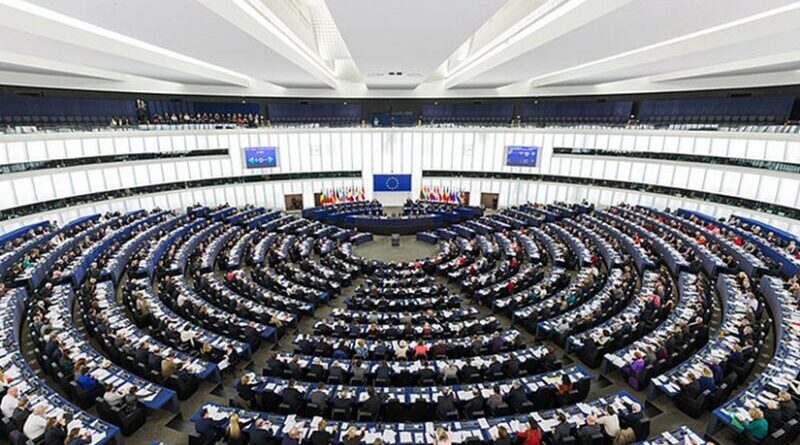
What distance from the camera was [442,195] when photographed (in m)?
36.3

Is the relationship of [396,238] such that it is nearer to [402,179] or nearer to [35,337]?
[402,179]

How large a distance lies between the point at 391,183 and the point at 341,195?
4.91 m

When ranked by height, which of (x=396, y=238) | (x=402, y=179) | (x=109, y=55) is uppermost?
(x=109, y=55)

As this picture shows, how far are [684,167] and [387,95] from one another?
82.3 feet

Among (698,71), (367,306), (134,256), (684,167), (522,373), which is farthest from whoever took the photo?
(684,167)

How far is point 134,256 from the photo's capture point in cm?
1925

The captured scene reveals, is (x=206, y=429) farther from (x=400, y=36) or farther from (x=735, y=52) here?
(x=735, y=52)

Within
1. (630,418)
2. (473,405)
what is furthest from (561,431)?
(473,405)

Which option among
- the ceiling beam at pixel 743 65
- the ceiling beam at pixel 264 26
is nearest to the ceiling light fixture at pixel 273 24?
the ceiling beam at pixel 264 26

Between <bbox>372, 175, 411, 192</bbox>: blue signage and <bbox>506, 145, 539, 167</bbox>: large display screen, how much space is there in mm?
9485

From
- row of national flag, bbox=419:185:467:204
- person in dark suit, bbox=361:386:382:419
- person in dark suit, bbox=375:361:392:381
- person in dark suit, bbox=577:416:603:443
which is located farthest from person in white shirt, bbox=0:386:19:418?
row of national flag, bbox=419:185:467:204

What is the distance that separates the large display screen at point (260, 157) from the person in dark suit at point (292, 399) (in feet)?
90.5

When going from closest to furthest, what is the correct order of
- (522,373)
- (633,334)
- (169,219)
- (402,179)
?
(522,373), (633,334), (169,219), (402,179)

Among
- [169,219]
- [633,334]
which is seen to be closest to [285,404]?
[633,334]
